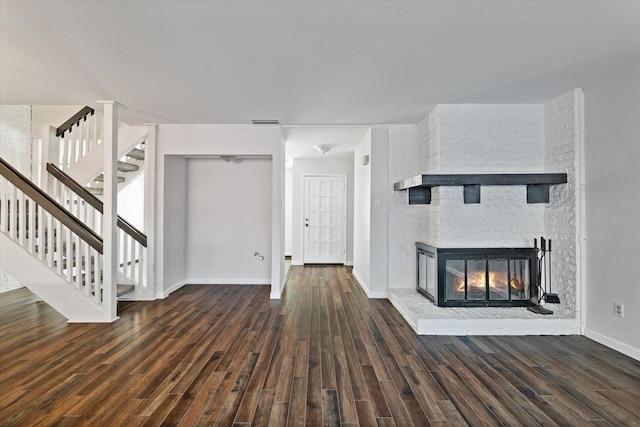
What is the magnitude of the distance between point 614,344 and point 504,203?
1.62m

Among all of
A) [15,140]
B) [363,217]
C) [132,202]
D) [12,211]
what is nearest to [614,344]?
[363,217]

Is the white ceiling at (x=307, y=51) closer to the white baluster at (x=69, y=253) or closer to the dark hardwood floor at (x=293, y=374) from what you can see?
the white baluster at (x=69, y=253)

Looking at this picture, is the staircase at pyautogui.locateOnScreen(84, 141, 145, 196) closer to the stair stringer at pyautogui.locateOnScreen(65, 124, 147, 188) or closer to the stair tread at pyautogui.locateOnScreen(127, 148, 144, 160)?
the stair tread at pyautogui.locateOnScreen(127, 148, 144, 160)

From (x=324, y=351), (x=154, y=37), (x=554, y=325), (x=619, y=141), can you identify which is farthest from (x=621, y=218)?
(x=154, y=37)

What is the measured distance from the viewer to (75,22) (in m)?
2.09

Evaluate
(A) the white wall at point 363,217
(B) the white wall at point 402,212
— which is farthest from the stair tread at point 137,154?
(B) the white wall at point 402,212

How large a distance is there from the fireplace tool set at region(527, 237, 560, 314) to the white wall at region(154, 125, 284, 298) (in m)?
3.10

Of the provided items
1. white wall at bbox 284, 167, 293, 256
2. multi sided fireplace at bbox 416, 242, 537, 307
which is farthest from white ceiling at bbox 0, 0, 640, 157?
white wall at bbox 284, 167, 293, 256

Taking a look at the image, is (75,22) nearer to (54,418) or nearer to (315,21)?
(315,21)

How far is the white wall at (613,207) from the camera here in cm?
271

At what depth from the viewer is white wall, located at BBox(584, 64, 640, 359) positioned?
2715 millimetres

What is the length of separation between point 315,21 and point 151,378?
8.95 ft

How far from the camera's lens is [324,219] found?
23.9ft

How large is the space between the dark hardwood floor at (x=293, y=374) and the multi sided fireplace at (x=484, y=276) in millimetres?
568
